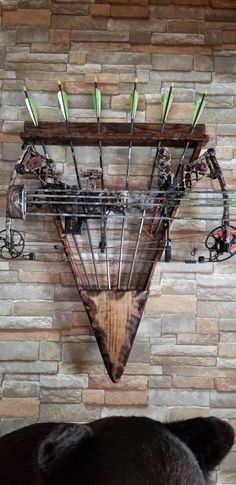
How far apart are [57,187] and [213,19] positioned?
2.53 feet

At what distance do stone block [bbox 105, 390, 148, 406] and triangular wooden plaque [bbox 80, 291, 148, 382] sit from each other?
0.32 feet

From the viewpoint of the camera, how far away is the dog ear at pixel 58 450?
0.67 m

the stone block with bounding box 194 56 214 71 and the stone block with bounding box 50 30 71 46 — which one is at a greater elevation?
the stone block with bounding box 50 30 71 46

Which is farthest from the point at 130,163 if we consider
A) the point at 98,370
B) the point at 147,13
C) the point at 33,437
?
the point at 33,437

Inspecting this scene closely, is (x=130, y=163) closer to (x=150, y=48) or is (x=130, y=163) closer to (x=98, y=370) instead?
(x=150, y=48)

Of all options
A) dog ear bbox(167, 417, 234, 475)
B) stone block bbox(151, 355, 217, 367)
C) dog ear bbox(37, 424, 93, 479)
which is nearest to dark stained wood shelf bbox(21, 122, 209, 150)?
stone block bbox(151, 355, 217, 367)

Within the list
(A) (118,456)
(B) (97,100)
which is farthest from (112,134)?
(A) (118,456)

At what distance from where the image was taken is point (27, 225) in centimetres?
177

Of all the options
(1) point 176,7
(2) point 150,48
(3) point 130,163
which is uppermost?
(1) point 176,7

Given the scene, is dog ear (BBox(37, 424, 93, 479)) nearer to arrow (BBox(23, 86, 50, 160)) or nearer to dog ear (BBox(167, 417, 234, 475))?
dog ear (BBox(167, 417, 234, 475))

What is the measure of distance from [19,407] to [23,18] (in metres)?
1.22

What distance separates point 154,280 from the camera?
175 cm

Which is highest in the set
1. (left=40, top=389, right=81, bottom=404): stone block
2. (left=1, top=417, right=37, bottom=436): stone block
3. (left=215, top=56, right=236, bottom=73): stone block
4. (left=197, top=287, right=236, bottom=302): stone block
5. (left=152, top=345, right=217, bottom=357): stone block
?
(left=215, top=56, right=236, bottom=73): stone block

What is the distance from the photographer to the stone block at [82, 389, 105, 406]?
66.7 inches
